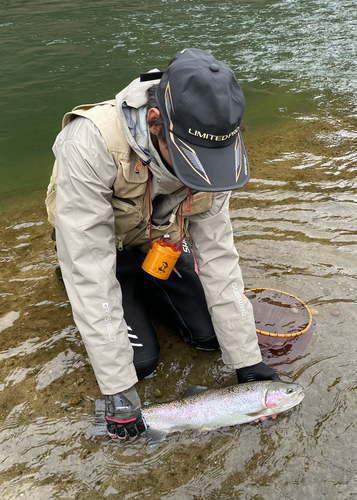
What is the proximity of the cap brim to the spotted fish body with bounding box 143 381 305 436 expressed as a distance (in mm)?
1261

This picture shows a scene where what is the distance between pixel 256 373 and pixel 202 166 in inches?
55.1

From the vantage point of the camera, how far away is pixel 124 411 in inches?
97.2

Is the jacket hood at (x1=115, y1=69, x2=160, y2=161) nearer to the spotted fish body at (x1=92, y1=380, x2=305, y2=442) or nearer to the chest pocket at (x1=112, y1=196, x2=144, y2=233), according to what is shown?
the chest pocket at (x1=112, y1=196, x2=144, y2=233)

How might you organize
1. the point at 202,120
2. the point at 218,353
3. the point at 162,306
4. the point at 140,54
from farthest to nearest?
the point at 140,54 < the point at 162,306 < the point at 218,353 < the point at 202,120

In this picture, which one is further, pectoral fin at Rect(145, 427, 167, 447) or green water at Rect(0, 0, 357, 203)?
green water at Rect(0, 0, 357, 203)

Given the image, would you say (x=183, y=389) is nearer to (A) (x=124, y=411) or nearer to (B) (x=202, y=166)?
(A) (x=124, y=411)

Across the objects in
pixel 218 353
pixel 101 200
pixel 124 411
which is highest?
pixel 101 200

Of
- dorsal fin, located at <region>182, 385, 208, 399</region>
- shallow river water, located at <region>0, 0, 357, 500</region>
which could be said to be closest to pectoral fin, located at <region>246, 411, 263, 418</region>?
shallow river water, located at <region>0, 0, 357, 500</region>

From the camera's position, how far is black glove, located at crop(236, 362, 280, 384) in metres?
2.76

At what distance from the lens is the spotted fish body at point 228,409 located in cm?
260

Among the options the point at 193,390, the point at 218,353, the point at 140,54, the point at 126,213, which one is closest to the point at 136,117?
the point at 126,213

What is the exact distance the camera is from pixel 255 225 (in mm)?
4547

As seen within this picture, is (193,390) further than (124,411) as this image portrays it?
Yes

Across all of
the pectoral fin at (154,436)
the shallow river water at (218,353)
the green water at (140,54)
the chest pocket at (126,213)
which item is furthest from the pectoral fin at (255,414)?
the green water at (140,54)
